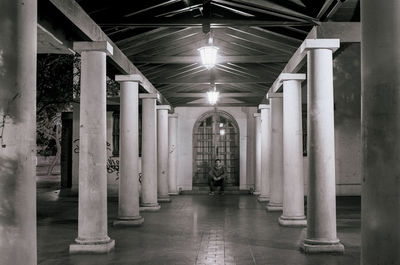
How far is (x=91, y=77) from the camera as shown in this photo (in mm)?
9406

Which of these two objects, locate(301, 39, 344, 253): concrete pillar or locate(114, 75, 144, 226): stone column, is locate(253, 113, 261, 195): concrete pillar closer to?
locate(114, 75, 144, 226): stone column

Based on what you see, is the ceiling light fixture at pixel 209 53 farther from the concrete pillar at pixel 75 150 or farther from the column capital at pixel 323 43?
the concrete pillar at pixel 75 150

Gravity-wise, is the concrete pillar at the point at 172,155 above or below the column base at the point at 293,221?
above

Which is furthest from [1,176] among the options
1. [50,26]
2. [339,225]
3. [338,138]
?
[338,138]

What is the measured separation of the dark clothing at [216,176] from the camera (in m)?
23.2

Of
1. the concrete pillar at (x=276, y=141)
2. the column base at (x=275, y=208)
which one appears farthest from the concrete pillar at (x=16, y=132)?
the column base at (x=275, y=208)

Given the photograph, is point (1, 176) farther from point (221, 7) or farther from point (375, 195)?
point (221, 7)

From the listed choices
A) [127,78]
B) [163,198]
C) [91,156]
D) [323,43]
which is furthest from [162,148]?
[323,43]

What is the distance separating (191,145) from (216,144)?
117 centimetres

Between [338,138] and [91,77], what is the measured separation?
14886mm

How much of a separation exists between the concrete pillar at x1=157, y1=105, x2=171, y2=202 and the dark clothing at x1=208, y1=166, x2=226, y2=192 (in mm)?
3654

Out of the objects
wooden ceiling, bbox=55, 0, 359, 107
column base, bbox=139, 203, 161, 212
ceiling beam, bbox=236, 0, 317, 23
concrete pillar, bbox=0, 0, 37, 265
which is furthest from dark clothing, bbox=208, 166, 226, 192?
concrete pillar, bbox=0, 0, 37, 265

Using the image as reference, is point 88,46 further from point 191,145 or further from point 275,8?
point 191,145

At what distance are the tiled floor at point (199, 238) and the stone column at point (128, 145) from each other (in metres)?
0.73
